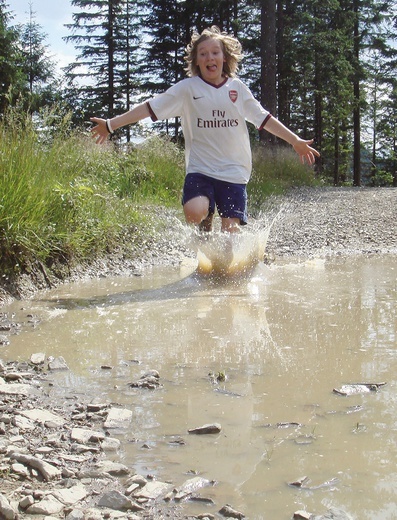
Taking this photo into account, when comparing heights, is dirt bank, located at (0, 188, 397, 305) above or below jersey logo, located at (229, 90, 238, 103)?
below

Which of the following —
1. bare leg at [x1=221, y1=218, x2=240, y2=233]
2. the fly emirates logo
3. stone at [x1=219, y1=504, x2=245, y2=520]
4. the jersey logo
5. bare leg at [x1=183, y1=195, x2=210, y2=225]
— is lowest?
stone at [x1=219, y1=504, x2=245, y2=520]

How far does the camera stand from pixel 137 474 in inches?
73.4

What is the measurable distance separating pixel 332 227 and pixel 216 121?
401 cm

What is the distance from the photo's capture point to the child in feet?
17.3

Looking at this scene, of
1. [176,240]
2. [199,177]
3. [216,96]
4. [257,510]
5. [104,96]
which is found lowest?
[257,510]

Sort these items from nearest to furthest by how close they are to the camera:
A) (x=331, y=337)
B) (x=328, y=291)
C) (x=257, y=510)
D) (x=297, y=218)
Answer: (x=257, y=510), (x=331, y=337), (x=328, y=291), (x=297, y=218)

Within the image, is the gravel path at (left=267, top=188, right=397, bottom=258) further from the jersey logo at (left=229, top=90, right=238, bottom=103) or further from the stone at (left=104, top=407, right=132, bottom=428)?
the stone at (left=104, top=407, right=132, bottom=428)

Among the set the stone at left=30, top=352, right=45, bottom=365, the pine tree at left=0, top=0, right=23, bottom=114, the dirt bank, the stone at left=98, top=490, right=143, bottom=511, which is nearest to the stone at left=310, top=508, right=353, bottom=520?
the stone at left=98, top=490, right=143, bottom=511

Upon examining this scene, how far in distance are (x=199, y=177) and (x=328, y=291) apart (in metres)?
1.47

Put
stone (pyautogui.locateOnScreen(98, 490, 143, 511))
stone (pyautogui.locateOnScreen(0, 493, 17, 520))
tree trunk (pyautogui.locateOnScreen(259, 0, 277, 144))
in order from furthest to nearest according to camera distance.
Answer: tree trunk (pyautogui.locateOnScreen(259, 0, 277, 144)) < stone (pyautogui.locateOnScreen(98, 490, 143, 511)) < stone (pyautogui.locateOnScreen(0, 493, 17, 520))

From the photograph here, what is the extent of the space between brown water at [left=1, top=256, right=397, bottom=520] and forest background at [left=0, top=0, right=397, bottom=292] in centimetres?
83

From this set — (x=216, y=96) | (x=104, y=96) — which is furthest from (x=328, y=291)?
(x=104, y=96)

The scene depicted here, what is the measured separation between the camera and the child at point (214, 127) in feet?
17.3

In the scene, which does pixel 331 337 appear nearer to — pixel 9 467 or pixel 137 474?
pixel 137 474
